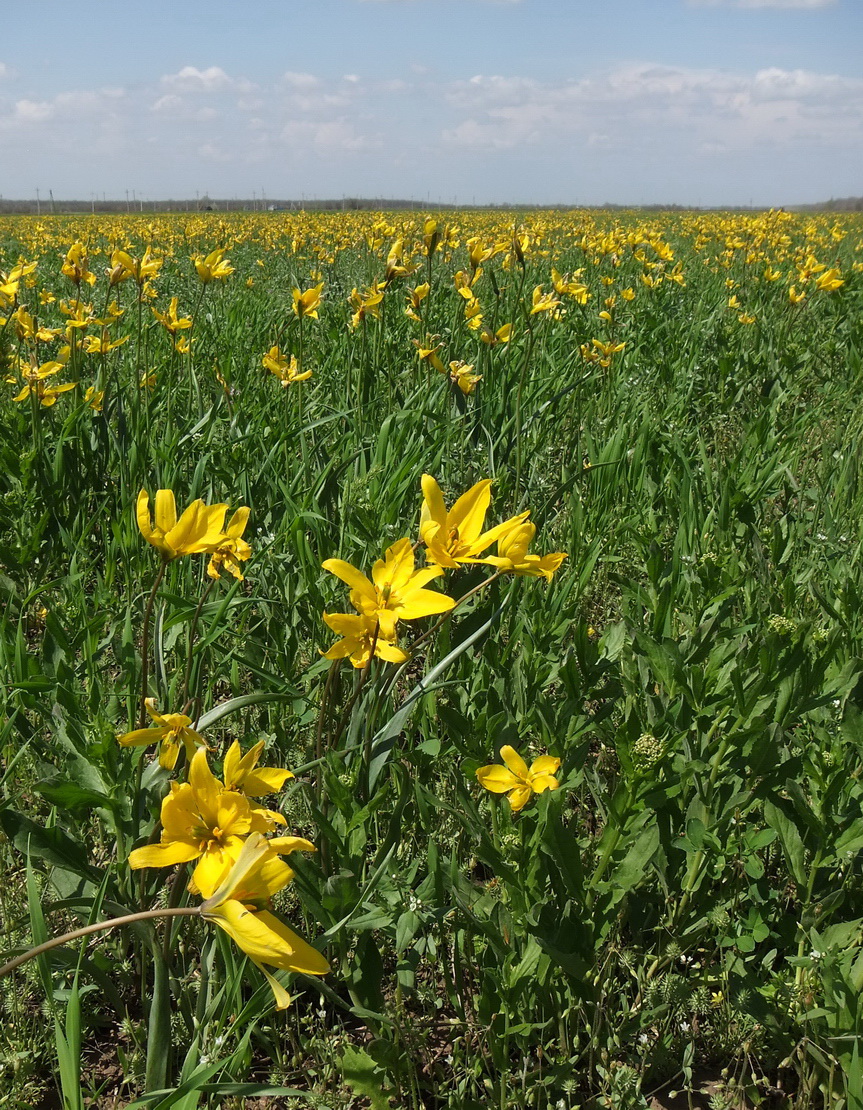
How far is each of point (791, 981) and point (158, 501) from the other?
1.17 metres

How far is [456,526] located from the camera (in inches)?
49.8

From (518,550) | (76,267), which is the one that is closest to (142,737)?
(518,550)

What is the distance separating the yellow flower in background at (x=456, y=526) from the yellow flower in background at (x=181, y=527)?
11.9 inches

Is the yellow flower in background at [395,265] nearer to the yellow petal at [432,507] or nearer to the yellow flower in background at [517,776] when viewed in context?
the yellow petal at [432,507]

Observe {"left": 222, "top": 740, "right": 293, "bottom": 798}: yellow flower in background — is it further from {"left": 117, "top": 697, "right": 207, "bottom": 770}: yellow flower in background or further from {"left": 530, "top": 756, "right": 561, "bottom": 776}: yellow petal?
{"left": 530, "top": 756, "right": 561, "bottom": 776}: yellow petal

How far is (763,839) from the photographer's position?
1.38 meters

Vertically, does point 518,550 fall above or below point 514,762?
above

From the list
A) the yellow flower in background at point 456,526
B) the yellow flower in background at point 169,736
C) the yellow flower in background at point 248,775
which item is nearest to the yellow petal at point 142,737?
the yellow flower in background at point 169,736

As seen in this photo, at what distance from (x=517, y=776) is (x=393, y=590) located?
0.42 meters

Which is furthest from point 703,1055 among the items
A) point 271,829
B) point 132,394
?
point 132,394

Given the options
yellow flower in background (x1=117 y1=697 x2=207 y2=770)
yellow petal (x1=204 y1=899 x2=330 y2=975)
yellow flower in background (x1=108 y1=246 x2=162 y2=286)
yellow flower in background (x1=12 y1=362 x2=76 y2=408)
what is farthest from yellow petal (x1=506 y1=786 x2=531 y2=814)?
yellow flower in background (x1=108 y1=246 x2=162 y2=286)

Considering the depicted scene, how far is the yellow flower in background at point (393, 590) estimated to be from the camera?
1080mm

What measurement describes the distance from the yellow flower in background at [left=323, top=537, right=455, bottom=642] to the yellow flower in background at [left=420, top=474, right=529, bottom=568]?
34 mm

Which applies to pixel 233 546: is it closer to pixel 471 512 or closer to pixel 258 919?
pixel 471 512
